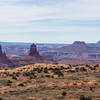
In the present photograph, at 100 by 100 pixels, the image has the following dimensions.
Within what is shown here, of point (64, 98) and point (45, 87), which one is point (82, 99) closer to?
point (64, 98)

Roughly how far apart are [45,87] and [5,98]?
7378mm

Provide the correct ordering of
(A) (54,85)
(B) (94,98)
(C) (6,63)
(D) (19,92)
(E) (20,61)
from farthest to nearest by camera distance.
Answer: (E) (20,61)
(C) (6,63)
(A) (54,85)
(D) (19,92)
(B) (94,98)

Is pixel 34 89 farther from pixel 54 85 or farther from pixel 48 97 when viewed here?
pixel 48 97

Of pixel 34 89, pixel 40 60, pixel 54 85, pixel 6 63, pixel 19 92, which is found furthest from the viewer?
pixel 40 60

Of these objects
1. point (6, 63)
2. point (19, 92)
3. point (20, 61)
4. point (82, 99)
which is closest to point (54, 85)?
point (19, 92)

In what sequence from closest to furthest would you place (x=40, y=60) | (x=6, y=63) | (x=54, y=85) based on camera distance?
(x=54, y=85)
(x=6, y=63)
(x=40, y=60)

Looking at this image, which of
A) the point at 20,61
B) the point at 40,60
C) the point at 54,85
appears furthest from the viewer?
the point at 40,60

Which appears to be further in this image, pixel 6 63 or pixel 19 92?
pixel 6 63

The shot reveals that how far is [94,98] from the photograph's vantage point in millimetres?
20906

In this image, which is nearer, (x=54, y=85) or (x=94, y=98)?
(x=94, y=98)

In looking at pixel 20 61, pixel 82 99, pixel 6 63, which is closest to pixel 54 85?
pixel 82 99

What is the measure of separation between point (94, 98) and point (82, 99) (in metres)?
2.48

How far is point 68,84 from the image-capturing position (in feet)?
97.6

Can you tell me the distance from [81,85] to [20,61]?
507 feet
